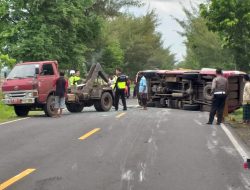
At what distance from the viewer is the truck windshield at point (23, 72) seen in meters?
21.4

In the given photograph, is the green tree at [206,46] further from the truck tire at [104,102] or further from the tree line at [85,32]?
the truck tire at [104,102]

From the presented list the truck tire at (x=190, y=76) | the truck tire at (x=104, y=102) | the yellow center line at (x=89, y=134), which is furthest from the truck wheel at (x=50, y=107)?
the truck tire at (x=190, y=76)

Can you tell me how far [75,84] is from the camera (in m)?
24.4

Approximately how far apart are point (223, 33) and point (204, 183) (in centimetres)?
2095

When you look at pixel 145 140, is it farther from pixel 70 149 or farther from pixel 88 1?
pixel 88 1

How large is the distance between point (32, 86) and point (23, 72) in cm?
89

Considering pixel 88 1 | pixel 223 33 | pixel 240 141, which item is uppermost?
pixel 88 1

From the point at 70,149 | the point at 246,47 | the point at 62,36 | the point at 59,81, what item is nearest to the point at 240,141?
the point at 70,149

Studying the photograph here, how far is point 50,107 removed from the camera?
2158cm

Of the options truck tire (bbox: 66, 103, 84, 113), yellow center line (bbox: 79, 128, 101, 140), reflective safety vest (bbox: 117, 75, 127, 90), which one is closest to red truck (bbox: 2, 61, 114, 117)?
truck tire (bbox: 66, 103, 84, 113)

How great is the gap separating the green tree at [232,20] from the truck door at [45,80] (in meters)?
8.74

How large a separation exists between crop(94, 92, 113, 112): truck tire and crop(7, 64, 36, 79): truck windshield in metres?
4.30

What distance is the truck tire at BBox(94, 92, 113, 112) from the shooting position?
24781 mm

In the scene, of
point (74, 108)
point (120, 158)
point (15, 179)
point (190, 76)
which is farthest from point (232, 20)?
point (15, 179)
